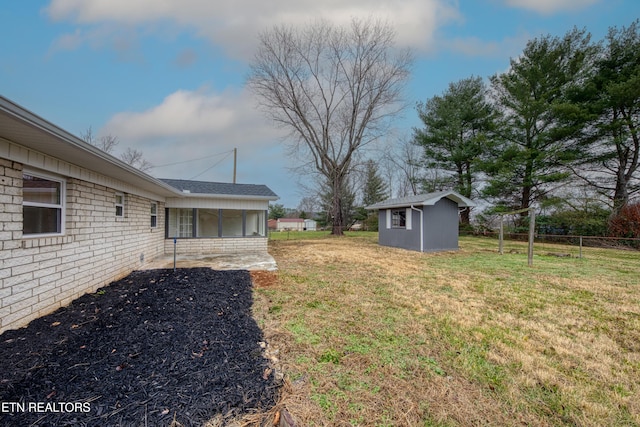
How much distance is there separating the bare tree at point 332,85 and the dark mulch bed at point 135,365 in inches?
698

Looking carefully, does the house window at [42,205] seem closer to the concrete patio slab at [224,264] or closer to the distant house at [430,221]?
the concrete patio slab at [224,264]

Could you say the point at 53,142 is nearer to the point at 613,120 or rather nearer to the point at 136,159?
the point at 613,120

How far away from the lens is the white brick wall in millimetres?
3049

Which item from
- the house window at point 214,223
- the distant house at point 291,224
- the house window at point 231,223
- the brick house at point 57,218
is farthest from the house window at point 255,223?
the distant house at point 291,224

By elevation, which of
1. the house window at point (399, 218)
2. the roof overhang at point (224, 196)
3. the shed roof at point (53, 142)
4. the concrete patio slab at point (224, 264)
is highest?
the shed roof at point (53, 142)

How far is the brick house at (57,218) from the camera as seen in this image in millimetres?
2988

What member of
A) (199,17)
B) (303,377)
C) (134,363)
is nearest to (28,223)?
(134,363)

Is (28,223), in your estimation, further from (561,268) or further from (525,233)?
(525,233)

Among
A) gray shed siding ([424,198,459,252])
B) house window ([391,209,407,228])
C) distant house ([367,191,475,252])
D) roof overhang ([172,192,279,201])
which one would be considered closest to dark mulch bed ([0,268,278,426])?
roof overhang ([172,192,279,201])

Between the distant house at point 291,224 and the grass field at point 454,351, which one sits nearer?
the grass field at point 454,351

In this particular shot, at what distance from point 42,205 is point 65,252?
763mm

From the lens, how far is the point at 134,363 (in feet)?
7.79

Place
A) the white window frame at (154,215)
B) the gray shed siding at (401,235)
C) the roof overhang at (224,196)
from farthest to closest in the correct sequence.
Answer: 1. the gray shed siding at (401,235)
2. the roof overhang at (224,196)
3. the white window frame at (154,215)

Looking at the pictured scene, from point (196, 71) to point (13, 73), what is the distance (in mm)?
5894
